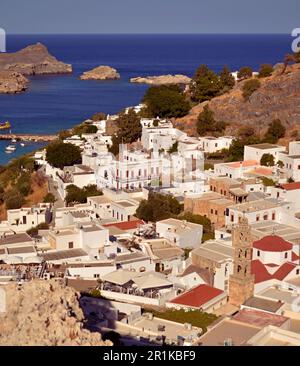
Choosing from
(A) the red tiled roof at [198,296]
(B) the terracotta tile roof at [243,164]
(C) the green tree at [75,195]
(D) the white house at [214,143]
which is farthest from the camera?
(D) the white house at [214,143]

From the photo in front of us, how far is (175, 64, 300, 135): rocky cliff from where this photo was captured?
2361 cm

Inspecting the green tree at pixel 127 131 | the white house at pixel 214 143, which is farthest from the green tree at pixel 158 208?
the green tree at pixel 127 131

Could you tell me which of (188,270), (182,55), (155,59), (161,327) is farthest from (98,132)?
(182,55)

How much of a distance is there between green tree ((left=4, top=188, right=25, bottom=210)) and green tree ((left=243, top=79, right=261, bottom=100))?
921 centimetres

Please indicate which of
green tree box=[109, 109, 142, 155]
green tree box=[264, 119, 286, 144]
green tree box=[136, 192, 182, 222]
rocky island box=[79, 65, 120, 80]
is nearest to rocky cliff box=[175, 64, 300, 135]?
green tree box=[264, 119, 286, 144]

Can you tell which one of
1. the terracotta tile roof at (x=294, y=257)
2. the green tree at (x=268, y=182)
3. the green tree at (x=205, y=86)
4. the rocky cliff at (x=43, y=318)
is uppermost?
the green tree at (x=205, y=86)

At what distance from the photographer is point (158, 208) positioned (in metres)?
16.2

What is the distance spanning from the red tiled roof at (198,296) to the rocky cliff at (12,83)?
49878 mm

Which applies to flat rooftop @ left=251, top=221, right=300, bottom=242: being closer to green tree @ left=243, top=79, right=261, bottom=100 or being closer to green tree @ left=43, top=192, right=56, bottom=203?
green tree @ left=43, top=192, right=56, bottom=203

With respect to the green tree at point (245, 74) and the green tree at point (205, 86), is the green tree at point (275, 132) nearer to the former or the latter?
the green tree at point (205, 86)

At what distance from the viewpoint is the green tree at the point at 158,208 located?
16.0 meters

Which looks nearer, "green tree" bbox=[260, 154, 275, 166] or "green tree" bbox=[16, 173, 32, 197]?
"green tree" bbox=[260, 154, 275, 166]
